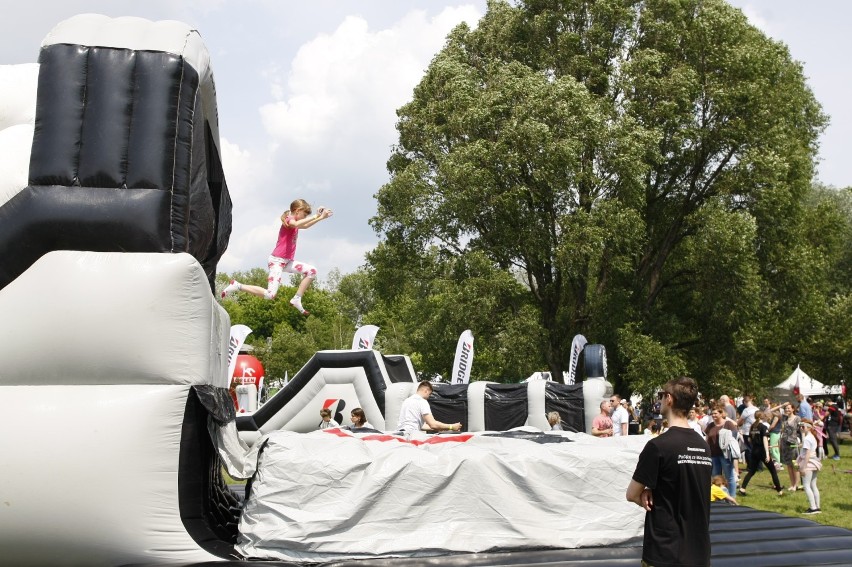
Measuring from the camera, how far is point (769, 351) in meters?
24.0

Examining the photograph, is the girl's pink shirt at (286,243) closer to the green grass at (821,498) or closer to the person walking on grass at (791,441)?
the green grass at (821,498)

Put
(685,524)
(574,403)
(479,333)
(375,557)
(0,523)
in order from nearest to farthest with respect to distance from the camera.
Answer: (685,524) → (0,523) → (375,557) → (574,403) → (479,333)

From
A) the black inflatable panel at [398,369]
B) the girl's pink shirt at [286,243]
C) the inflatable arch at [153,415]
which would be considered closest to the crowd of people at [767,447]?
the black inflatable panel at [398,369]

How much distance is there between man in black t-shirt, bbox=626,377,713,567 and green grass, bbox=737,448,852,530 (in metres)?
5.73

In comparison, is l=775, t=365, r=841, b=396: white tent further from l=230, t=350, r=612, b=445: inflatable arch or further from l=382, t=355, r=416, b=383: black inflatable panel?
l=382, t=355, r=416, b=383: black inflatable panel

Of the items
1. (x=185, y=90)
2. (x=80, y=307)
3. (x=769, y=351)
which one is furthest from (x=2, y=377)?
(x=769, y=351)

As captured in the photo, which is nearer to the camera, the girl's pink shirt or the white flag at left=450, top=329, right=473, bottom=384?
the girl's pink shirt

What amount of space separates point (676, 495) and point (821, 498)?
29.6ft

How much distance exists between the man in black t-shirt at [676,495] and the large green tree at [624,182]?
1574 centimetres

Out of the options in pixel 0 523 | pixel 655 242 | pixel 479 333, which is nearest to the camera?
pixel 0 523

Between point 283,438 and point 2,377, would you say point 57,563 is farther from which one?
point 283,438

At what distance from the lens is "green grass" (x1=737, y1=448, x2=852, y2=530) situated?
9843mm

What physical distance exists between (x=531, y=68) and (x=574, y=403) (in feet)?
33.9

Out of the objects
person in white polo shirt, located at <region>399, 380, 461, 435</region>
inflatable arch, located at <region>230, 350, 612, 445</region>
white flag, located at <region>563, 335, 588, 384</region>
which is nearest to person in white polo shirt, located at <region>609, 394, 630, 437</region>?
inflatable arch, located at <region>230, 350, 612, 445</region>
